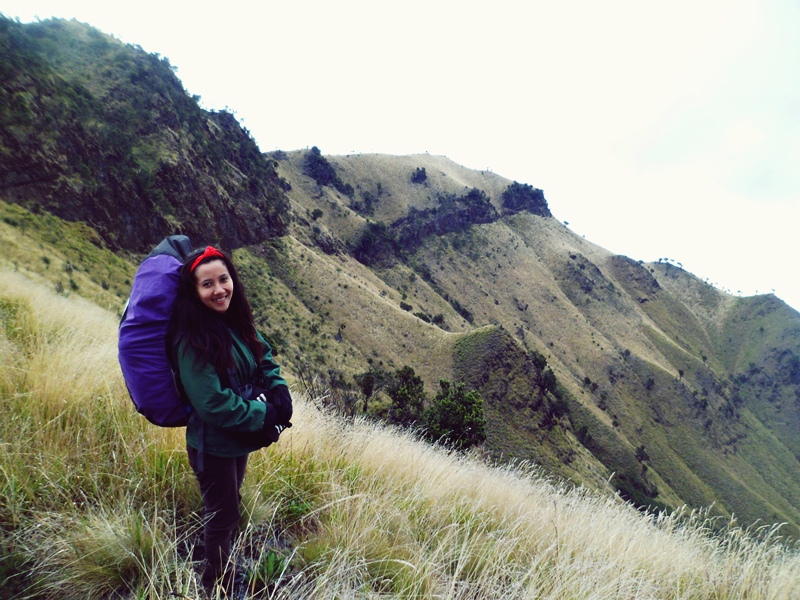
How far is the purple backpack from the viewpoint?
1.69 meters

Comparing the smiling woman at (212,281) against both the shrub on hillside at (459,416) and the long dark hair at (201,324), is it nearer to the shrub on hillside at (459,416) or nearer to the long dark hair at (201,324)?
the long dark hair at (201,324)

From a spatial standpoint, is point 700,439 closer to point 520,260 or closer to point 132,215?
point 520,260

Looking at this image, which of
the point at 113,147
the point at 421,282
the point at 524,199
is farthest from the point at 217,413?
the point at 524,199

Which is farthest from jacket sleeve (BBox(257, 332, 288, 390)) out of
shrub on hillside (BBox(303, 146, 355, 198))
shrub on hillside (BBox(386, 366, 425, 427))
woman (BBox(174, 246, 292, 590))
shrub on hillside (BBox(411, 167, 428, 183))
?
shrub on hillside (BBox(411, 167, 428, 183))

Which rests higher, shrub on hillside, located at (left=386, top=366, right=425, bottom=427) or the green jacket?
the green jacket

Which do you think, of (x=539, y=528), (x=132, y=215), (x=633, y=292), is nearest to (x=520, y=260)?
(x=633, y=292)

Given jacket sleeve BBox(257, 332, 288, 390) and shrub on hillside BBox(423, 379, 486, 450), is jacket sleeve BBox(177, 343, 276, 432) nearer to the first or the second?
jacket sleeve BBox(257, 332, 288, 390)

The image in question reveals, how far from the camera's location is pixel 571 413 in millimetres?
60281

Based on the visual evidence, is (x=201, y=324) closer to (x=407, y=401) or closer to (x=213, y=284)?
(x=213, y=284)

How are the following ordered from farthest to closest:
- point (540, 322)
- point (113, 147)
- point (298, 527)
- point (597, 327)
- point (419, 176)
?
point (419, 176) → point (597, 327) → point (540, 322) → point (113, 147) → point (298, 527)

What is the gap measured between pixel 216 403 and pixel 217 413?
0.14 feet

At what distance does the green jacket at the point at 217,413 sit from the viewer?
1749 mm

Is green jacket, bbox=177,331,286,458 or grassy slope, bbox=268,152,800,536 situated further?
grassy slope, bbox=268,152,800,536

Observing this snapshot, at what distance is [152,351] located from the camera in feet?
5.60
